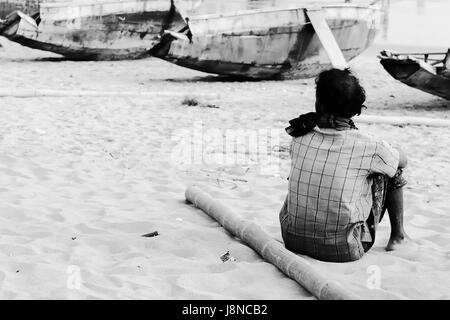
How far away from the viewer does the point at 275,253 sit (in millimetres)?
3514

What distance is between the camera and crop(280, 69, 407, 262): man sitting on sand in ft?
11.0

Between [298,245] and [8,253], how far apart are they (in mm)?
1528

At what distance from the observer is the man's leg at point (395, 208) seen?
3543mm

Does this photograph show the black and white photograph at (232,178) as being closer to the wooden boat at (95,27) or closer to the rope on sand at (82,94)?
the rope on sand at (82,94)

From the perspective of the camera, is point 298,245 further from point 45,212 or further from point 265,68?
point 265,68

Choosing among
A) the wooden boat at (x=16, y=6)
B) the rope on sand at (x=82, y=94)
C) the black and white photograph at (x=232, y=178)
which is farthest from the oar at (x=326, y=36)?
the wooden boat at (x=16, y=6)

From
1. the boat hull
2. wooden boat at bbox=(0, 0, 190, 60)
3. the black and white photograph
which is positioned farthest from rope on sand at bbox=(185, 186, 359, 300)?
wooden boat at bbox=(0, 0, 190, 60)

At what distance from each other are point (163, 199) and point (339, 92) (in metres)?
2.08

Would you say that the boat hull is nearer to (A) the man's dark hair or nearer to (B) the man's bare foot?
(B) the man's bare foot

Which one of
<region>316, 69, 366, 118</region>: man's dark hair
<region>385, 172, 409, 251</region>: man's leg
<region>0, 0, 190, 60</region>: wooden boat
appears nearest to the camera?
<region>316, 69, 366, 118</region>: man's dark hair

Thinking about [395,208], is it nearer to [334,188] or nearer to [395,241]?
[395,241]

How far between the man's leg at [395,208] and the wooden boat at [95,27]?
39.0 ft

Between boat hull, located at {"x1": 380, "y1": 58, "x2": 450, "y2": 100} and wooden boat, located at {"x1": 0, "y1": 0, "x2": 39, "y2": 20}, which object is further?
wooden boat, located at {"x1": 0, "y1": 0, "x2": 39, "y2": 20}
